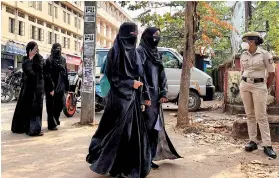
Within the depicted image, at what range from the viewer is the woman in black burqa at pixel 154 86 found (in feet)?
14.5

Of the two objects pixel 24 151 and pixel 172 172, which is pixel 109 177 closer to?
pixel 172 172

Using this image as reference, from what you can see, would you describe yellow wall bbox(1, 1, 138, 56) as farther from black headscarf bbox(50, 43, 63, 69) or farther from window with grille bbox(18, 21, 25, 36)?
black headscarf bbox(50, 43, 63, 69)

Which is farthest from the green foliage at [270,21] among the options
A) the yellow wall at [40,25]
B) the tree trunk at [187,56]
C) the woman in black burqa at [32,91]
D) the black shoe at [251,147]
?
the yellow wall at [40,25]

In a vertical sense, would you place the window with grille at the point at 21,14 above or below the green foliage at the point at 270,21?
above

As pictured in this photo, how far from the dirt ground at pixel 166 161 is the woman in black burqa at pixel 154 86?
33 centimetres

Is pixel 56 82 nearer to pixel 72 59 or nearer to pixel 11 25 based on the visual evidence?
pixel 11 25

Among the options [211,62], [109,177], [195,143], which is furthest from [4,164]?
[211,62]

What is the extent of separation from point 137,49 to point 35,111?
308 cm

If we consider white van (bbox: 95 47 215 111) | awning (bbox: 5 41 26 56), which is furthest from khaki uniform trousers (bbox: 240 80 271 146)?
awning (bbox: 5 41 26 56)

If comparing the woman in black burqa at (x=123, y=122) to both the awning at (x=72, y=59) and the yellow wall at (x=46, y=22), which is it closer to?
the yellow wall at (x=46, y=22)

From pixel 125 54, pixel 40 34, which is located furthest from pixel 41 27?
pixel 125 54

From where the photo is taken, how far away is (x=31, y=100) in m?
6.72

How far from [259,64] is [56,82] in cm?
434

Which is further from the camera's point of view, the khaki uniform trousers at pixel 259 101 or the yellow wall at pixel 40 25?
the yellow wall at pixel 40 25
